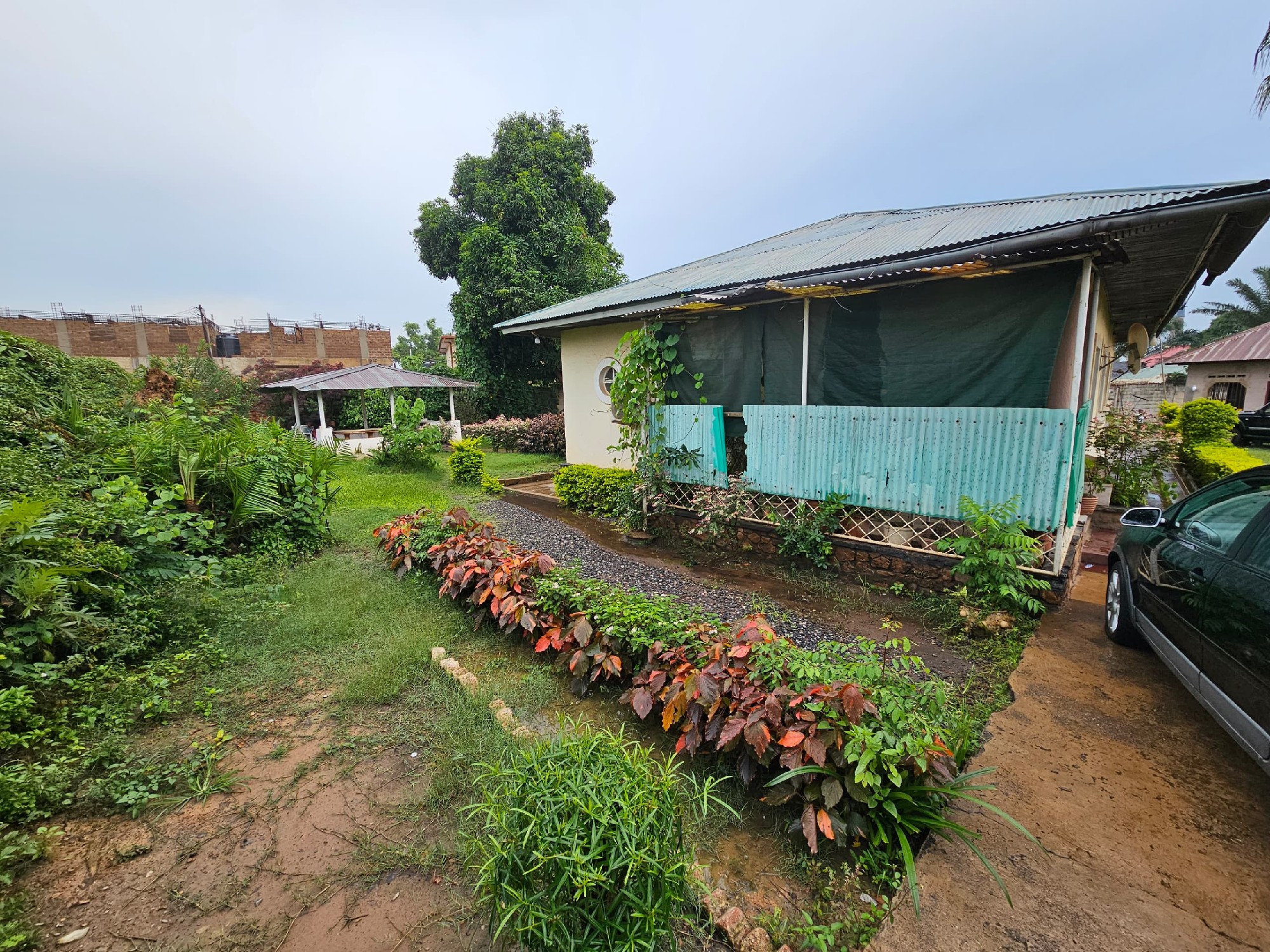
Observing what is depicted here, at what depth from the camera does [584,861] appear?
4.80ft

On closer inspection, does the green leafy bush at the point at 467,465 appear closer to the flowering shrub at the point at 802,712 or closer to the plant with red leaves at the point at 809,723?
the flowering shrub at the point at 802,712

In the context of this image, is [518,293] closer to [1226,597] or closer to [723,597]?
[723,597]

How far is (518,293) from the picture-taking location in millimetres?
16672

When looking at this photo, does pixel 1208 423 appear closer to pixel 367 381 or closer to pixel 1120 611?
pixel 1120 611

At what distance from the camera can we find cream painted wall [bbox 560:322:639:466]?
28.6 ft

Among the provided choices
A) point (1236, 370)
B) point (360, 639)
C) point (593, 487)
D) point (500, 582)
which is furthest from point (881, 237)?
point (1236, 370)

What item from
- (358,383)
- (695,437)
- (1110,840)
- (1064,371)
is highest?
(358,383)

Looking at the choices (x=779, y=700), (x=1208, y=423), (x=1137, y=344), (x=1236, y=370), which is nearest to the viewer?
(x=779, y=700)

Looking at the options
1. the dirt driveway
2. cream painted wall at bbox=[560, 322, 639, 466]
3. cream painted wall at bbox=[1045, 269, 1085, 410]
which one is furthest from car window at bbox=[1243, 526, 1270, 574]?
cream painted wall at bbox=[560, 322, 639, 466]

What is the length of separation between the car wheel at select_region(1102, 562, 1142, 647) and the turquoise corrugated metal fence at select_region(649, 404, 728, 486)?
3.68m

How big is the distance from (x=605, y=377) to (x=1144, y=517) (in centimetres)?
696

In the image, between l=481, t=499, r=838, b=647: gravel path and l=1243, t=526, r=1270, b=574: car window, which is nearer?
l=1243, t=526, r=1270, b=574: car window

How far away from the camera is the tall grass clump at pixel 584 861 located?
1464 millimetres

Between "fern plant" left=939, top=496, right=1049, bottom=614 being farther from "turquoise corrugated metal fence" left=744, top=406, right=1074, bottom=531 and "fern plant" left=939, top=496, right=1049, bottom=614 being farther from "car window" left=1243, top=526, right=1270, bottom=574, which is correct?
"car window" left=1243, top=526, right=1270, bottom=574
